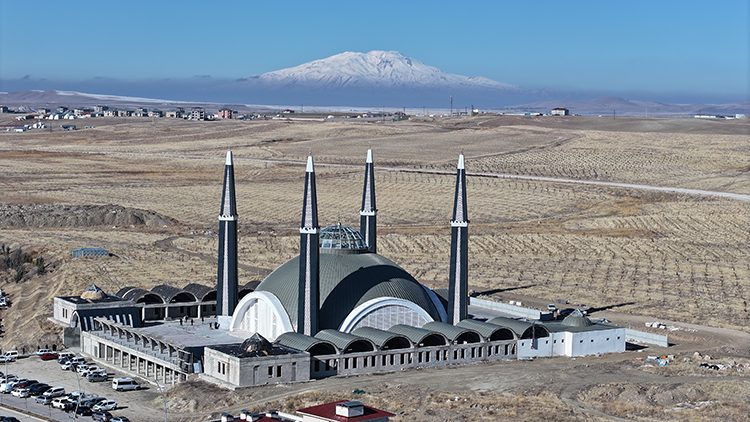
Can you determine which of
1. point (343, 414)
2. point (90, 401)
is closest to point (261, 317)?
point (90, 401)

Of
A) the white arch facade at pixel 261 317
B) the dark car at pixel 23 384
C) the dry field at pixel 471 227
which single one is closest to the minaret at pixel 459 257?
the white arch facade at pixel 261 317

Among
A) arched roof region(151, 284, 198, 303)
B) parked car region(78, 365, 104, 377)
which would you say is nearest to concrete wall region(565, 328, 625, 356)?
A: arched roof region(151, 284, 198, 303)

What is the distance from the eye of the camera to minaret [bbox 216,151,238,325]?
64062mm

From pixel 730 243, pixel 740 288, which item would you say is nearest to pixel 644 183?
pixel 730 243

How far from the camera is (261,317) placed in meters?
60.6

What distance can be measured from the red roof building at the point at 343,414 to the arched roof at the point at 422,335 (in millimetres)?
17228

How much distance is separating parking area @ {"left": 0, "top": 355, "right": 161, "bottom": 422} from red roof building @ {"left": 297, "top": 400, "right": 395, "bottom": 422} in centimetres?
1273

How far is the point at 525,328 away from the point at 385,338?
9892mm

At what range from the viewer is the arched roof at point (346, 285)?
58.7 meters

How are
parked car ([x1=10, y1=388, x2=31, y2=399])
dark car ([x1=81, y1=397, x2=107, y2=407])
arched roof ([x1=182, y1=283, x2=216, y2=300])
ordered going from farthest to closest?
arched roof ([x1=182, y1=283, x2=216, y2=300])
parked car ([x1=10, y1=388, x2=31, y2=399])
dark car ([x1=81, y1=397, x2=107, y2=407])

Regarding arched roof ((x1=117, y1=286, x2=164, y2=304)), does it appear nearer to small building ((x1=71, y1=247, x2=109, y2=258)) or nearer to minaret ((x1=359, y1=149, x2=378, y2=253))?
minaret ((x1=359, y1=149, x2=378, y2=253))

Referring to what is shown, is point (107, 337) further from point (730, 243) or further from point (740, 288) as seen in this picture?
point (730, 243)

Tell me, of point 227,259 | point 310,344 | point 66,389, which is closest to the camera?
point 310,344

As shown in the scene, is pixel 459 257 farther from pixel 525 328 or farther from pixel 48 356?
pixel 48 356
